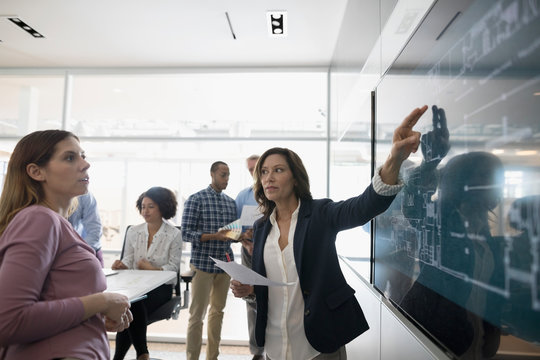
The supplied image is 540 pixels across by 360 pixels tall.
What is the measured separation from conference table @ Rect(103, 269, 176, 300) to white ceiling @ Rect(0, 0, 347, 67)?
2.24 meters

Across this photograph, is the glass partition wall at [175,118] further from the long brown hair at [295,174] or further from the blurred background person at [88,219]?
the long brown hair at [295,174]

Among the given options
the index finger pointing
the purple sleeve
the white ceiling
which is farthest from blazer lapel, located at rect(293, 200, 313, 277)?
the white ceiling

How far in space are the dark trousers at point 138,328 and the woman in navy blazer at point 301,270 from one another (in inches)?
59.8

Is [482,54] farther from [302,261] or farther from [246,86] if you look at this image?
[246,86]

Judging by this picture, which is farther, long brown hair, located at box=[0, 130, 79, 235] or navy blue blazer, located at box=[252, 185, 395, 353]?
navy blue blazer, located at box=[252, 185, 395, 353]

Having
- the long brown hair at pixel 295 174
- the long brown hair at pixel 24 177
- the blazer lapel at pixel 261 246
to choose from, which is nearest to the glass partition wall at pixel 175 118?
the long brown hair at pixel 295 174

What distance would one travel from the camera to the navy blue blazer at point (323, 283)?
1379 millimetres

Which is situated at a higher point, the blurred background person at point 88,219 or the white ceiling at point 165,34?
the white ceiling at point 165,34

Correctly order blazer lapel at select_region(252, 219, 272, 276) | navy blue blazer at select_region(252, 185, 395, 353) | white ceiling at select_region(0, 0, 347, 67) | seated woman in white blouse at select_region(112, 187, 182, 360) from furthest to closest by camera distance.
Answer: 1. white ceiling at select_region(0, 0, 347, 67)
2. seated woman in white blouse at select_region(112, 187, 182, 360)
3. blazer lapel at select_region(252, 219, 272, 276)
4. navy blue blazer at select_region(252, 185, 395, 353)

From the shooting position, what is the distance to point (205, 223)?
136 inches

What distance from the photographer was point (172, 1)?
3.05m

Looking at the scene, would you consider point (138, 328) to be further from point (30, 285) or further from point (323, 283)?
point (30, 285)

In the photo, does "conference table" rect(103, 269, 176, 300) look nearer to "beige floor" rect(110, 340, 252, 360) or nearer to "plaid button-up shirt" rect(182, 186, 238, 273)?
"plaid button-up shirt" rect(182, 186, 238, 273)

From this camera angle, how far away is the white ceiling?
3143 mm
